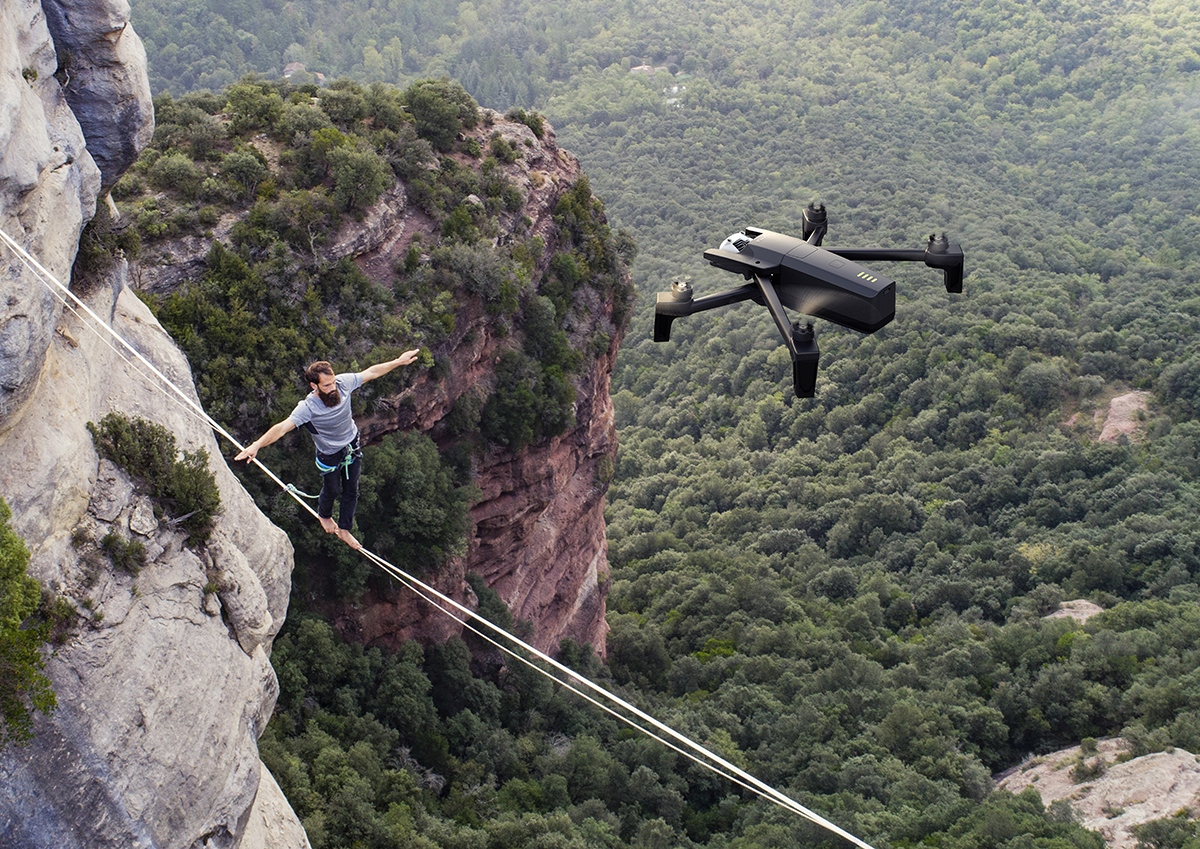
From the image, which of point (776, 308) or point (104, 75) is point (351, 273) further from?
point (776, 308)

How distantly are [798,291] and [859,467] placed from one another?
228ft

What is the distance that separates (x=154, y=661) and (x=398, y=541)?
19.3 meters

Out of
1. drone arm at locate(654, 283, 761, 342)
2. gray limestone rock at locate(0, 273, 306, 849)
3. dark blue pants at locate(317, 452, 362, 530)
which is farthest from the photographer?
dark blue pants at locate(317, 452, 362, 530)

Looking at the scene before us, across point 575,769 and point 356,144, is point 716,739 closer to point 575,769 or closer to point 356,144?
point 575,769

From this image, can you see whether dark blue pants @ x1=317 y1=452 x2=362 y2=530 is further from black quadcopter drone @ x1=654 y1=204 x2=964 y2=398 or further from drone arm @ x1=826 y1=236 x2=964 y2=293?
drone arm @ x1=826 y1=236 x2=964 y2=293

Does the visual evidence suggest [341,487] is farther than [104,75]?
Yes

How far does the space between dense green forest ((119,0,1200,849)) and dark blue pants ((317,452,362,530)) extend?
1142cm

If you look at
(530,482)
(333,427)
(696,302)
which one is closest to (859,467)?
(530,482)

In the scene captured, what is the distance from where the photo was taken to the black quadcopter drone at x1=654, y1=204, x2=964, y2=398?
8.49 m

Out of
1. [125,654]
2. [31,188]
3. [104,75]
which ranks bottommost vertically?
[125,654]

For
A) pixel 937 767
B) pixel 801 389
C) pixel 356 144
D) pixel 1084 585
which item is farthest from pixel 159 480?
pixel 1084 585

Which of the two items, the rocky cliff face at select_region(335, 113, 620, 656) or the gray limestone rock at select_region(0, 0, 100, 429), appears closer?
the gray limestone rock at select_region(0, 0, 100, 429)

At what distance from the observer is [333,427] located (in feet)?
44.5

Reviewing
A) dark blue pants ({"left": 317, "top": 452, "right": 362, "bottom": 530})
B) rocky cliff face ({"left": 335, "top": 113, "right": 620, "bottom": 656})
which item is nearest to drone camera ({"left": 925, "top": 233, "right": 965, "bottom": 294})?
dark blue pants ({"left": 317, "top": 452, "right": 362, "bottom": 530})
